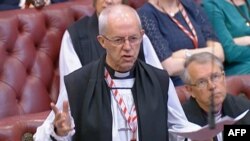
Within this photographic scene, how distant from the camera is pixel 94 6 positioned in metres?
2.41

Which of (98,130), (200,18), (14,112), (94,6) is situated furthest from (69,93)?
(200,18)

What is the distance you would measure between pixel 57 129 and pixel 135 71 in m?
0.33

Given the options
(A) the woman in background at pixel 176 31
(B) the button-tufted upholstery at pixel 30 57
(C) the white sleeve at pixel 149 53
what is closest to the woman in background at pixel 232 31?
(A) the woman in background at pixel 176 31

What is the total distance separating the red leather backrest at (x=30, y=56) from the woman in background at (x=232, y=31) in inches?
23.8

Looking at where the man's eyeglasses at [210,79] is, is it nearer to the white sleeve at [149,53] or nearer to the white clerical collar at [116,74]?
the white clerical collar at [116,74]

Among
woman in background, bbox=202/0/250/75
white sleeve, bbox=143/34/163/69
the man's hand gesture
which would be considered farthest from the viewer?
woman in background, bbox=202/0/250/75

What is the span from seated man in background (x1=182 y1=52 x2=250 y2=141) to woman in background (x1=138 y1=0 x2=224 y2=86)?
1.35 ft

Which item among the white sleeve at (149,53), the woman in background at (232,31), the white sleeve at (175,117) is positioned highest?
the white sleeve at (175,117)

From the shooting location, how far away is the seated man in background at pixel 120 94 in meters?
1.73

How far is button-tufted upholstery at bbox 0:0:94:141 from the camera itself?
2316 mm

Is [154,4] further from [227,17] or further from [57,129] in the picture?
[57,129]

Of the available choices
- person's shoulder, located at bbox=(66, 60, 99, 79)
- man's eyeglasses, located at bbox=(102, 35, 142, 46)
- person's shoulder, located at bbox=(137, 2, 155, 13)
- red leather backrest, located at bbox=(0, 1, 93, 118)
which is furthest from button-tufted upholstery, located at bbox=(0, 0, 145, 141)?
man's eyeglasses, located at bbox=(102, 35, 142, 46)

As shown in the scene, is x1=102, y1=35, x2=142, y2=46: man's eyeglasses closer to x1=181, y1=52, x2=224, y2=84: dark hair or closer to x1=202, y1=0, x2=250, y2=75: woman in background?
x1=181, y1=52, x2=224, y2=84: dark hair

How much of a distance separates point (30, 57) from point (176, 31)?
568 mm
